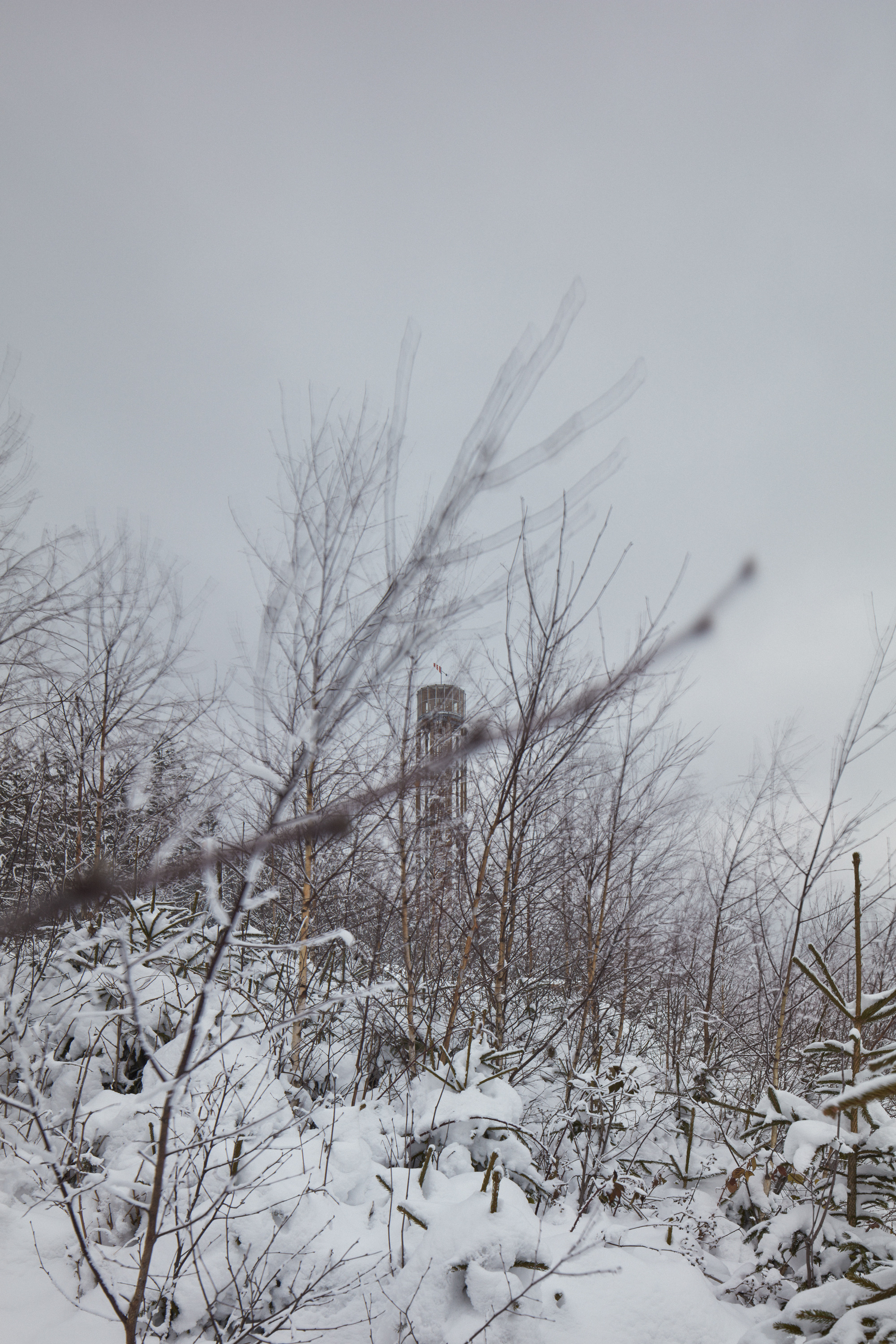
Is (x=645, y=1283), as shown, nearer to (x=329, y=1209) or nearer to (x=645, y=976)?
(x=329, y=1209)

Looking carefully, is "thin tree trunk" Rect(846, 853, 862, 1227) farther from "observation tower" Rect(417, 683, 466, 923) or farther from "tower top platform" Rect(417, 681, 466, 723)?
"tower top platform" Rect(417, 681, 466, 723)

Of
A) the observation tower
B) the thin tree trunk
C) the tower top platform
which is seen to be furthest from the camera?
the observation tower

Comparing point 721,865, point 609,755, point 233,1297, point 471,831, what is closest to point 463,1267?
point 233,1297

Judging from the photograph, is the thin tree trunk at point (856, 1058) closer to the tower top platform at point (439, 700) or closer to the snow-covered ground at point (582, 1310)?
the snow-covered ground at point (582, 1310)

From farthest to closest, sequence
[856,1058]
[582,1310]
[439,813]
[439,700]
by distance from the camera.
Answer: [439,813] < [439,700] < [582,1310] < [856,1058]

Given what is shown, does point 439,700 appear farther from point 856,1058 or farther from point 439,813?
point 856,1058

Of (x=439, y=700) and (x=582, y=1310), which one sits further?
(x=439, y=700)

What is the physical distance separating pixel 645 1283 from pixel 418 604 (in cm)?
373

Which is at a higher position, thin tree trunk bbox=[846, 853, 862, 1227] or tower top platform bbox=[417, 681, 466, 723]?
tower top platform bbox=[417, 681, 466, 723]

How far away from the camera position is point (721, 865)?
7.29 metres

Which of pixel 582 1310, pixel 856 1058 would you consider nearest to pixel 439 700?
pixel 856 1058

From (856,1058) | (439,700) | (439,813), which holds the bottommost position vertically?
(856,1058)

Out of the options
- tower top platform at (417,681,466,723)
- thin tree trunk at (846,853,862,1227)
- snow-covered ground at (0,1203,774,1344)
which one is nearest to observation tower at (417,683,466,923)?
tower top platform at (417,681,466,723)

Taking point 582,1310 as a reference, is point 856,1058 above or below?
above
